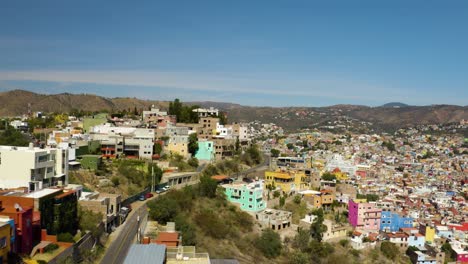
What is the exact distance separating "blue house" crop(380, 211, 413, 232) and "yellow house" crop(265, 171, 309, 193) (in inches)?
303

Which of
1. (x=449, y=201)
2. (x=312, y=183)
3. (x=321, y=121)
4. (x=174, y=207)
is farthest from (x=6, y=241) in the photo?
(x=321, y=121)

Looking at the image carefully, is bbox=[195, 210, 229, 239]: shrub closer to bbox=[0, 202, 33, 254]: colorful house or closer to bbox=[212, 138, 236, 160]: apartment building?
bbox=[0, 202, 33, 254]: colorful house

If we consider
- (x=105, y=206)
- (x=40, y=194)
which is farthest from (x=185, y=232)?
(x=40, y=194)

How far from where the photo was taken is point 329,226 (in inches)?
1486

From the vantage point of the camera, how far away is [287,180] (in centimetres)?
4588

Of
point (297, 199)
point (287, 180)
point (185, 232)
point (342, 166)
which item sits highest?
point (287, 180)

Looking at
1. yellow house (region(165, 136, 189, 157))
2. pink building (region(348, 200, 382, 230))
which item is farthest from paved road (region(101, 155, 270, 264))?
pink building (region(348, 200, 382, 230))

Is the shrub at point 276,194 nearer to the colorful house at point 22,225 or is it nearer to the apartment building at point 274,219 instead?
the apartment building at point 274,219

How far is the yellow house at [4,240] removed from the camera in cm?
1680

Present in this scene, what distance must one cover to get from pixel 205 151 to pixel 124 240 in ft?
77.6

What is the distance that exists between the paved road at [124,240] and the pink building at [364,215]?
1912 cm

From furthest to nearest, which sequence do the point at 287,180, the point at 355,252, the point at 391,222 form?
the point at 287,180
the point at 391,222
the point at 355,252

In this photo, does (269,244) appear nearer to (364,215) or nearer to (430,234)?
(364,215)

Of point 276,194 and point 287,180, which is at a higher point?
point 287,180
